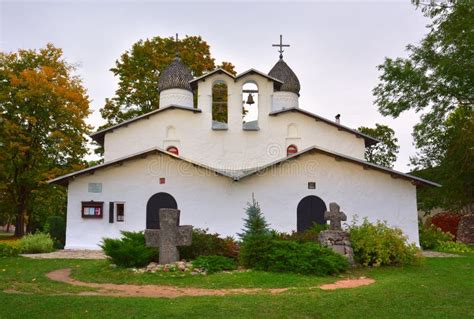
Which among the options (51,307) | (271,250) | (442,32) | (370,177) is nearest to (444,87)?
(442,32)

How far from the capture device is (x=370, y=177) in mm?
20656

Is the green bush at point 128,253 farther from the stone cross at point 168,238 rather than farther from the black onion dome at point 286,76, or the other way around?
the black onion dome at point 286,76

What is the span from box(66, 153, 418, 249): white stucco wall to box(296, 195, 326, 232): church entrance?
20 cm

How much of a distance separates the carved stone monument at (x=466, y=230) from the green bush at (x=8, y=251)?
21533 mm

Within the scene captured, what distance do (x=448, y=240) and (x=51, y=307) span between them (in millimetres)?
18676

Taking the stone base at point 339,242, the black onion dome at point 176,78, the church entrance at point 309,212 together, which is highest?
the black onion dome at point 176,78

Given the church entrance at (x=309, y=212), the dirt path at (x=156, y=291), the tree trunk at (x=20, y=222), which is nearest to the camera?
the dirt path at (x=156, y=291)

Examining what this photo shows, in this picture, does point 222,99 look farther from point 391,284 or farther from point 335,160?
point 391,284

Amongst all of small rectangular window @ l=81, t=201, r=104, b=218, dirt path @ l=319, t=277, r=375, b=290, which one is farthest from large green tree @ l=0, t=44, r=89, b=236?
dirt path @ l=319, t=277, r=375, b=290

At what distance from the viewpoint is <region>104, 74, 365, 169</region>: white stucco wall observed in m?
23.9

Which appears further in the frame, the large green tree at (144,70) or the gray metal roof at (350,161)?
the large green tree at (144,70)

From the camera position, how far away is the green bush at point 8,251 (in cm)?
1553

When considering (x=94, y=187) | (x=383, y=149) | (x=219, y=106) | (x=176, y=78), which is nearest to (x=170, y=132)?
(x=176, y=78)

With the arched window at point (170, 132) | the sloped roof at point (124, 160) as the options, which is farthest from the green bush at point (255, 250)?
the arched window at point (170, 132)
